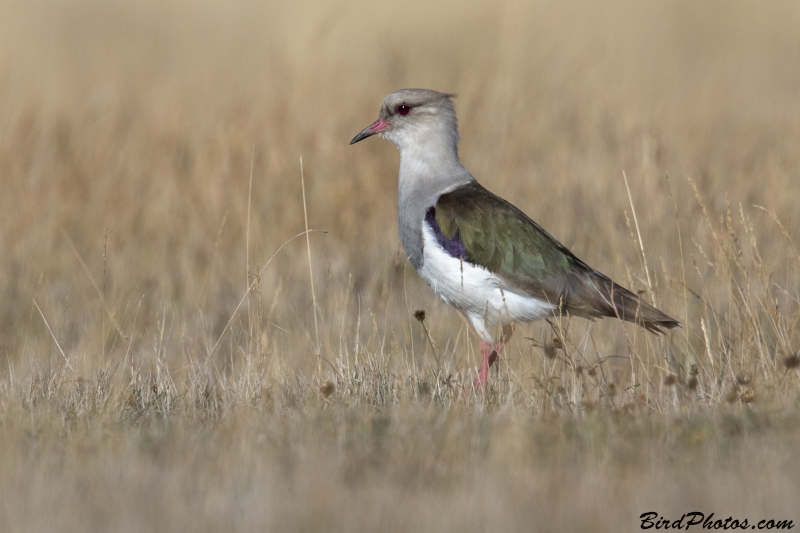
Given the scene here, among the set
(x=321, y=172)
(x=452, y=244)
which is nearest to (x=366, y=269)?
(x=321, y=172)

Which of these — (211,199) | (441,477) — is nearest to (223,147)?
(211,199)

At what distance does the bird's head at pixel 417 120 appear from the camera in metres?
6.79

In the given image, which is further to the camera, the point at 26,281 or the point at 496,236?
the point at 26,281

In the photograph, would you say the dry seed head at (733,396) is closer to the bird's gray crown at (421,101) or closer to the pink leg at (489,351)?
the pink leg at (489,351)

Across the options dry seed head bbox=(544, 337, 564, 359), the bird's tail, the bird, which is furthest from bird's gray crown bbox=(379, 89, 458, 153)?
dry seed head bbox=(544, 337, 564, 359)

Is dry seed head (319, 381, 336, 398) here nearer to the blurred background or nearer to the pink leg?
the pink leg

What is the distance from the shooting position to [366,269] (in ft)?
29.8

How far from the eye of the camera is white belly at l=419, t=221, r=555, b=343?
6023mm

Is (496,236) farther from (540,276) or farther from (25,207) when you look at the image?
(25,207)

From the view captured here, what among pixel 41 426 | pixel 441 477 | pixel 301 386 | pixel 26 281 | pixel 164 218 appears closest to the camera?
pixel 441 477

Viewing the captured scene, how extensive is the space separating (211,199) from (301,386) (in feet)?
13.7

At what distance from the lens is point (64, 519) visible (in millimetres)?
3490

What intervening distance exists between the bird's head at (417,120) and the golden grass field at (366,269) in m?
1.00

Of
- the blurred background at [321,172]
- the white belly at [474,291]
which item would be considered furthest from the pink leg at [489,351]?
the blurred background at [321,172]
